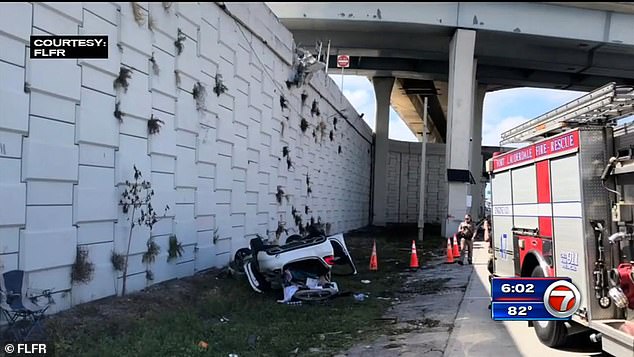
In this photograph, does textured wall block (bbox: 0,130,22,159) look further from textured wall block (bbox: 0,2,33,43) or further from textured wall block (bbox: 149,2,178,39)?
textured wall block (bbox: 149,2,178,39)

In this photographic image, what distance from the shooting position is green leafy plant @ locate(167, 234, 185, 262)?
9.67 metres

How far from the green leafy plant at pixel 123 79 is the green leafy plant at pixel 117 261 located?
7.66 ft

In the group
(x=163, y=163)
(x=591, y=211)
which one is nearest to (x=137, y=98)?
(x=163, y=163)

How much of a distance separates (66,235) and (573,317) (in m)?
5.90

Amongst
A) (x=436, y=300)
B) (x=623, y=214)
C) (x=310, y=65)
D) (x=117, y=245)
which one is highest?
(x=310, y=65)

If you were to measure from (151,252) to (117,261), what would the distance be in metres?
0.97

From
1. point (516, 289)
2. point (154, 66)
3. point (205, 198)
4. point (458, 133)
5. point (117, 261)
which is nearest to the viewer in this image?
point (516, 289)

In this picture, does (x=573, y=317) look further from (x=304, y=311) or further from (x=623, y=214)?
(x=304, y=311)

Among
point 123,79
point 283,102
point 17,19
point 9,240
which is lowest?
point 9,240

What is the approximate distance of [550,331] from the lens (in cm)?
684

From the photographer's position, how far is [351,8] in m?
25.9

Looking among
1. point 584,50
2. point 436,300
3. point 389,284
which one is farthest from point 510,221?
point 584,50

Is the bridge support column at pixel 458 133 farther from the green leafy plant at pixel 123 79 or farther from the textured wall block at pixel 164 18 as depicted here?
the green leafy plant at pixel 123 79

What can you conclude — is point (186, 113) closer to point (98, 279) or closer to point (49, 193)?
point (98, 279)
